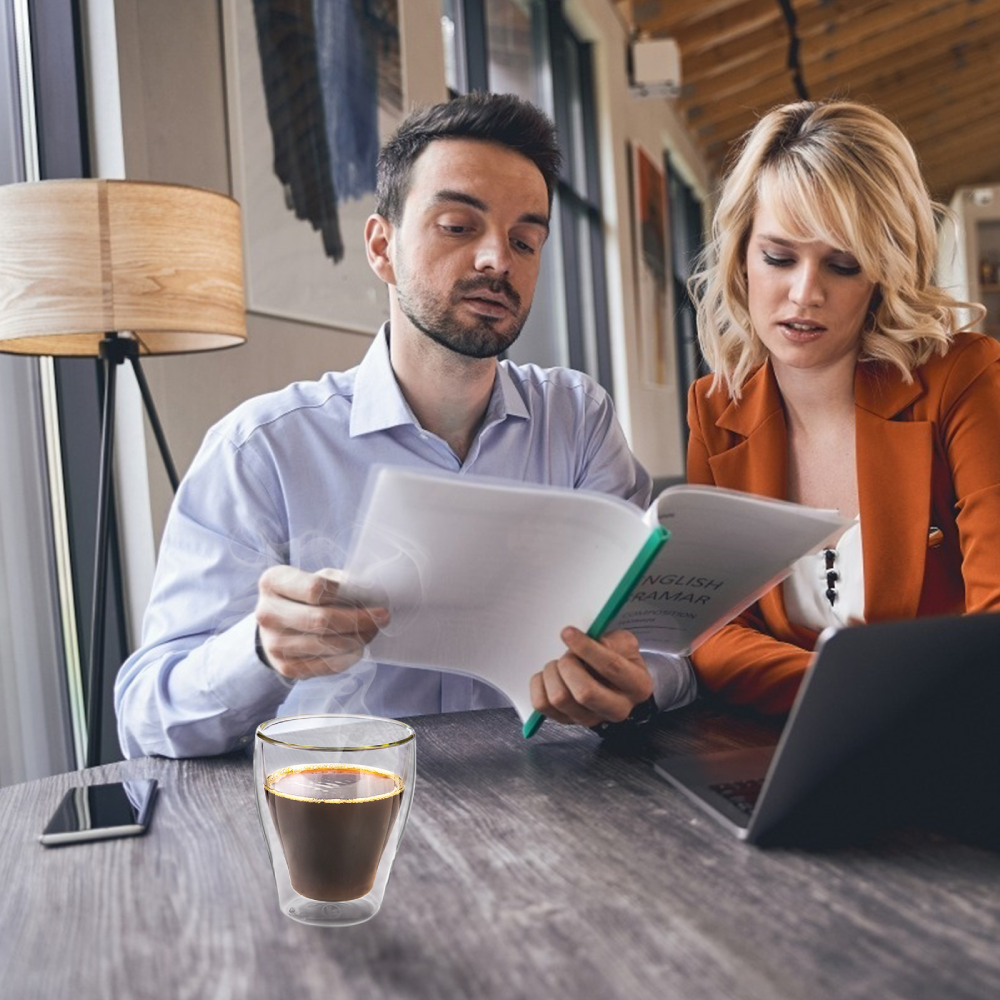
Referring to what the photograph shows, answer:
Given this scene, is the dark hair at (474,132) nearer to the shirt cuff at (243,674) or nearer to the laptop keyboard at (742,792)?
the shirt cuff at (243,674)

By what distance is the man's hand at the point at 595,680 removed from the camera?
94cm

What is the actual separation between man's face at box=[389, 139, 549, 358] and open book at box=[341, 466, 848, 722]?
1.85 feet

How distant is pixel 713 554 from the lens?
93 centimetres

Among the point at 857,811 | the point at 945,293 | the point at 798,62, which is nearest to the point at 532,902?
the point at 857,811

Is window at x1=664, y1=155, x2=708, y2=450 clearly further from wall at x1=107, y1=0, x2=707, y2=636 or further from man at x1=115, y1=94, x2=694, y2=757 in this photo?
man at x1=115, y1=94, x2=694, y2=757

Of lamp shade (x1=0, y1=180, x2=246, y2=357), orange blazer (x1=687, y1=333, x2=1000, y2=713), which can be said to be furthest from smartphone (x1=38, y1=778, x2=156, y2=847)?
lamp shade (x1=0, y1=180, x2=246, y2=357)

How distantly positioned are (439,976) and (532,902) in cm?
11

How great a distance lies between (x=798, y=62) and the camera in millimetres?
7180

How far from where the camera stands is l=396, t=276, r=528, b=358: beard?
1438 mm

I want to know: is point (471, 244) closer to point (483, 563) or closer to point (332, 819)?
point (483, 563)

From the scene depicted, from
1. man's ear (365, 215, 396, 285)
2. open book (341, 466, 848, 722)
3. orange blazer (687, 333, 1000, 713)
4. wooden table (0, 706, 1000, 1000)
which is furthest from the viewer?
man's ear (365, 215, 396, 285)

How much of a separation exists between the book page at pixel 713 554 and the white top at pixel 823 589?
1.21 ft

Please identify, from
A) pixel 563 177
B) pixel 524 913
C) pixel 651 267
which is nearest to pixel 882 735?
pixel 524 913

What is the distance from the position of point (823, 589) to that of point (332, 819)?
36.2 inches
